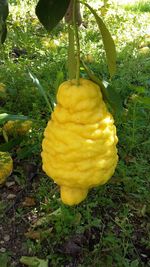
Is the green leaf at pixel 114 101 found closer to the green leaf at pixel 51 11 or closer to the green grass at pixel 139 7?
the green leaf at pixel 51 11

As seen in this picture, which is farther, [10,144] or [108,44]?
[10,144]

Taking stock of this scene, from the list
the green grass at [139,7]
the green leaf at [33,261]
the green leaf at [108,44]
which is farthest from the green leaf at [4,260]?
the green grass at [139,7]

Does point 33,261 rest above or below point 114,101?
below

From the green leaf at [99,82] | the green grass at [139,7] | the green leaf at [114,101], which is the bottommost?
the green grass at [139,7]

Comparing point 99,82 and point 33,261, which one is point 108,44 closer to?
point 99,82

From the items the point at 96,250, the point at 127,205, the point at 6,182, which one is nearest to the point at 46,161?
the point at 96,250

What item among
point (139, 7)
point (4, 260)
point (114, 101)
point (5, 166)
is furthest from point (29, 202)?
point (139, 7)

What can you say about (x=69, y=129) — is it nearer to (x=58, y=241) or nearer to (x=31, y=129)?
(x=58, y=241)

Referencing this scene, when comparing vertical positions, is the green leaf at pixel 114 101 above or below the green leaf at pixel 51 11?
below
